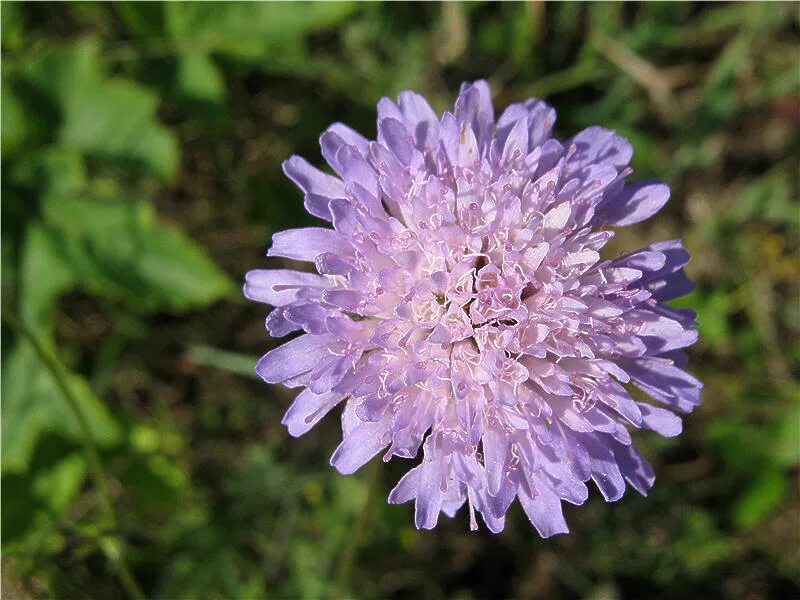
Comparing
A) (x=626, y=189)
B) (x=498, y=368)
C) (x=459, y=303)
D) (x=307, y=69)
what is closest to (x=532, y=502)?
(x=498, y=368)

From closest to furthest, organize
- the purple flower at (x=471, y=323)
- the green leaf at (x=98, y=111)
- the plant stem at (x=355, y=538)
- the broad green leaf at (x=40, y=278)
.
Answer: the purple flower at (x=471, y=323) < the plant stem at (x=355, y=538) < the broad green leaf at (x=40, y=278) < the green leaf at (x=98, y=111)

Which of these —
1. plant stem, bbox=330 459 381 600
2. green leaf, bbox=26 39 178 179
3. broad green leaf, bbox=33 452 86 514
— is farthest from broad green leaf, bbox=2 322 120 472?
plant stem, bbox=330 459 381 600

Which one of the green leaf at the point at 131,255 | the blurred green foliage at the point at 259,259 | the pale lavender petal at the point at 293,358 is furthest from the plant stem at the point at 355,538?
the green leaf at the point at 131,255

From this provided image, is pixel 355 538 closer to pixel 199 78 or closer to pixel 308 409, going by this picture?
pixel 308 409

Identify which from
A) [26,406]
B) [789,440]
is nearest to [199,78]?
[26,406]

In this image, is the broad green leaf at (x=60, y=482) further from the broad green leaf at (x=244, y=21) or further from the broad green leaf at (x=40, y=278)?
the broad green leaf at (x=244, y=21)

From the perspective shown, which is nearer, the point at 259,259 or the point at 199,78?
the point at 199,78

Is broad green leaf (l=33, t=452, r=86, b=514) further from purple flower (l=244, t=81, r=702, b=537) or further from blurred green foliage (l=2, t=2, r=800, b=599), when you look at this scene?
purple flower (l=244, t=81, r=702, b=537)

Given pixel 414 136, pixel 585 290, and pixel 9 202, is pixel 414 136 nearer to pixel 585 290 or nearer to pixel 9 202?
pixel 585 290
